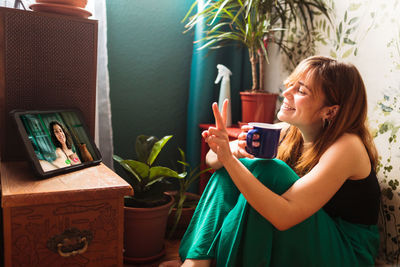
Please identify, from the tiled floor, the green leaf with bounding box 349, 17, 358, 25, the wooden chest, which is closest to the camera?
the wooden chest

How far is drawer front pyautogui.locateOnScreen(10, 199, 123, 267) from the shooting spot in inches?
37.1

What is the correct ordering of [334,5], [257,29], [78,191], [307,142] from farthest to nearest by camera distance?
[257,29] → [334,5] → [307,142] → [78,191]

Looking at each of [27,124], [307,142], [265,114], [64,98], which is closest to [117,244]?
[27,124]

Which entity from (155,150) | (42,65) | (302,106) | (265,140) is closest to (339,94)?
(302,106)

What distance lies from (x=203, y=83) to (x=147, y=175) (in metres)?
0.72

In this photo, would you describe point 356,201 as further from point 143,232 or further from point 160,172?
point 143,232

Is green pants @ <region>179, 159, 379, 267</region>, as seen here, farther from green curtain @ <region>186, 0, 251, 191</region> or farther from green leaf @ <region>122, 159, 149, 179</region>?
green curtain @ <region>186, 0, 251, 191</region>

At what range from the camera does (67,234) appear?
100cm

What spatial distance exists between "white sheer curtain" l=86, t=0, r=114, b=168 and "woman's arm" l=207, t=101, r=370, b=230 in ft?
3.03

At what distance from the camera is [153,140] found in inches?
65.7

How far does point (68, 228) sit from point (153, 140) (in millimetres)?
727

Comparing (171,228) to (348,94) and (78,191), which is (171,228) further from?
(348,94)

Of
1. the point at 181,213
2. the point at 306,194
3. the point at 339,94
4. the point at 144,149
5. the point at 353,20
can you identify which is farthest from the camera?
the point at 181,213

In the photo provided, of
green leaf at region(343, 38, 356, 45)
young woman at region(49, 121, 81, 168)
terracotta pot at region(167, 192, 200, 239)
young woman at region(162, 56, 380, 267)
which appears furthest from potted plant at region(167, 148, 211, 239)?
green leaf at region(343, 38, 356, 45)
